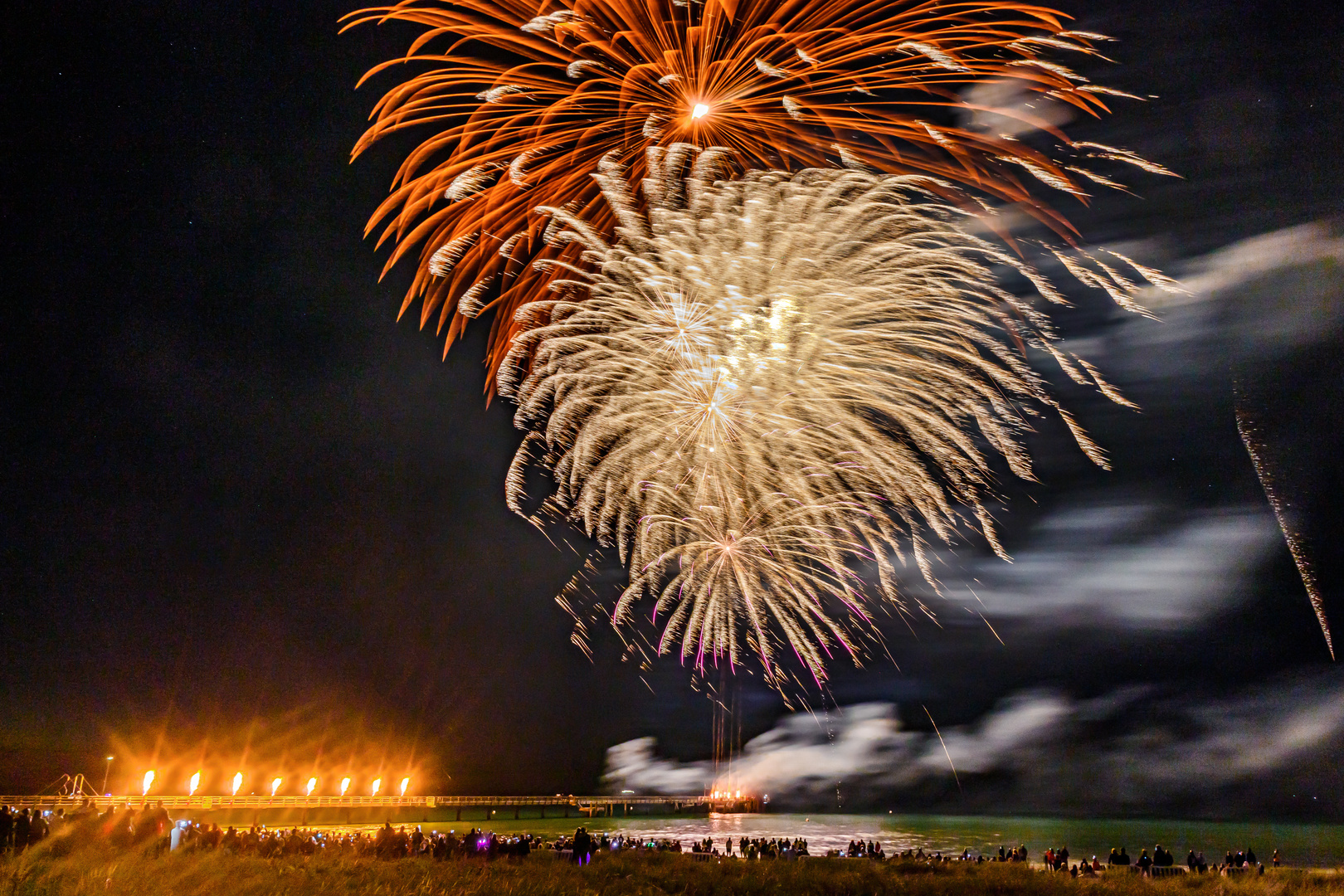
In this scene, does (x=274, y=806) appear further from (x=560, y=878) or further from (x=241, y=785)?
(x=560, y=878)

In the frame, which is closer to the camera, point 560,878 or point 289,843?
point 560,878

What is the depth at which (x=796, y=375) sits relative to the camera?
14031mm

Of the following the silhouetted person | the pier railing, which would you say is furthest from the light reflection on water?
the silhouetted person

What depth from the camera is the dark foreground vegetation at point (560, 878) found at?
343 inches

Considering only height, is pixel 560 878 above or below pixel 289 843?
below

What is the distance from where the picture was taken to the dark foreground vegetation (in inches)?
343

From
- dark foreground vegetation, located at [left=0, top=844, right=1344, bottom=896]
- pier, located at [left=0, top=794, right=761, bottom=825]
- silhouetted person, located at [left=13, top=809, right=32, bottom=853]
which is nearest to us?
dark foreground vegetation, located at [left=0, top=844, right=1344, bottom=896]

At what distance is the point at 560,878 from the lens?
39.0 feet

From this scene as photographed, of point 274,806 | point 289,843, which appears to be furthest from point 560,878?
point 274,806

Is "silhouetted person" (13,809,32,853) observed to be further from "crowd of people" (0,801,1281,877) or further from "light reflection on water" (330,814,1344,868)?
"light reflection on water" (330,814,1344,868)

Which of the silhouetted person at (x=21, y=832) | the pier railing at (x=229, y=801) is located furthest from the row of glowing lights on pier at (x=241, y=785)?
the silhouetted person at (x=21, y=832)

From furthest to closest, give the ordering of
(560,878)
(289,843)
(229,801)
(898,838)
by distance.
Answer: (898,838) < (229,801) < (289,843) < (560,878)

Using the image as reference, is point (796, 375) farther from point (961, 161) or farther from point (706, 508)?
point (961, 161)

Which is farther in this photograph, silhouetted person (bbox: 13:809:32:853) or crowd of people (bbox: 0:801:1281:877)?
crowd of people (bbox: 0:801:1281:877)
